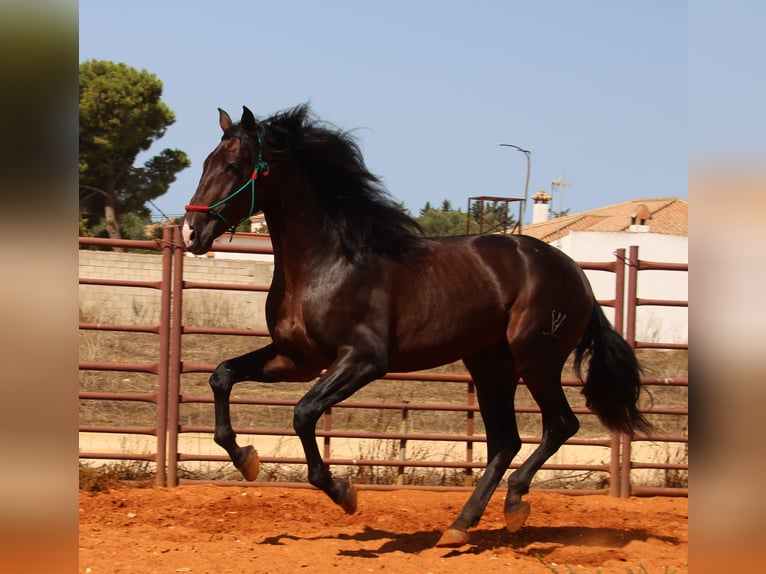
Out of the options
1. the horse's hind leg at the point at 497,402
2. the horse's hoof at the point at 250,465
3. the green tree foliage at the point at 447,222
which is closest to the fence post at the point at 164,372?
the horse's hoof at the point at 250,465

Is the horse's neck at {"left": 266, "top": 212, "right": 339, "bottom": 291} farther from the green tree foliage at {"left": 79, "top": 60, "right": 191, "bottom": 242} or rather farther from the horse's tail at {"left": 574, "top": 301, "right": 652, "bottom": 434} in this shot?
the green tree foliage at {"left": 79, "top": 60, "right": 191, "bottom": 242}

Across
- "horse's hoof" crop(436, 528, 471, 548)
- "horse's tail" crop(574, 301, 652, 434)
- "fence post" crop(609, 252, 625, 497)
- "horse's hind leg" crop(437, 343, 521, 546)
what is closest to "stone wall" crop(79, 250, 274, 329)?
"fence post" crop(609, 252, 625, 497)

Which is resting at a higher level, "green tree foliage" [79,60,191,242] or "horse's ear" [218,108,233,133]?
"green tree foliage" [79,60,191,242]

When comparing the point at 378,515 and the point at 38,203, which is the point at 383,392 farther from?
the point at 38,203

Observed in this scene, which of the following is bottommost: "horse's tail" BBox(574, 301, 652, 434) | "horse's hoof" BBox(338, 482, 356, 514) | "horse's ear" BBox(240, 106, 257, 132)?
"horse's hoof" BBox(338, 482, 356, 514)

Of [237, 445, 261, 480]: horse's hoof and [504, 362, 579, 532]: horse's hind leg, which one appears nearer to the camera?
[237, 445, 261, 480]: horse's hoof

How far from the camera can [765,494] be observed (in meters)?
1.27

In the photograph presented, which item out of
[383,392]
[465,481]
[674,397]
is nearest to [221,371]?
[465,481]

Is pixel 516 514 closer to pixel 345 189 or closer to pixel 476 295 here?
pixel 476 295

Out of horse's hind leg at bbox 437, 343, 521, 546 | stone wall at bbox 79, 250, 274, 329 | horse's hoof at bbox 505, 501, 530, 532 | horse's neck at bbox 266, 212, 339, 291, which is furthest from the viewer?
stone wall at bbox 79, 250, 274, 329

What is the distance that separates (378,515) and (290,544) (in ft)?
3.82

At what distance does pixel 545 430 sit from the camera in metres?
5.60

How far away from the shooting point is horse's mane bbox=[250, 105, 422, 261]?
5148 millimetres

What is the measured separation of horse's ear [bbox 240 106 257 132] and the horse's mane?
0.17 metres
